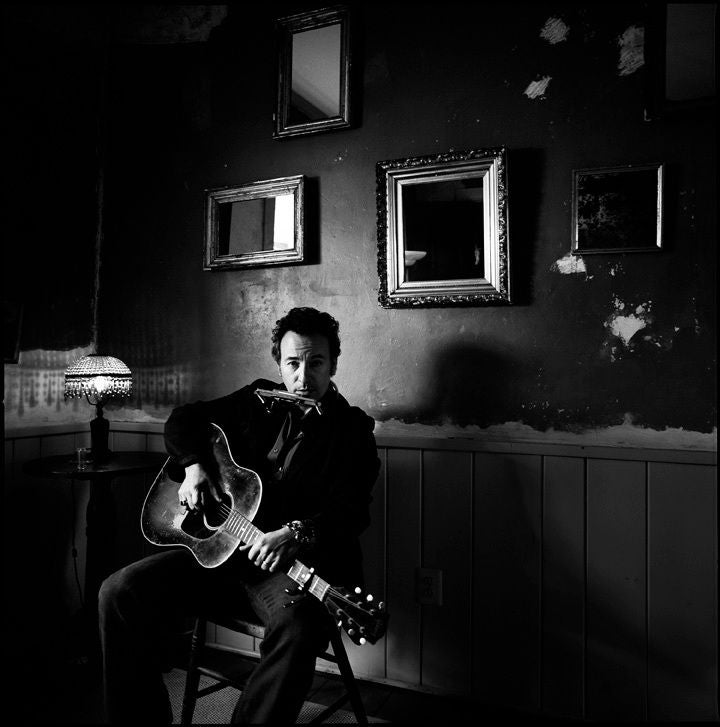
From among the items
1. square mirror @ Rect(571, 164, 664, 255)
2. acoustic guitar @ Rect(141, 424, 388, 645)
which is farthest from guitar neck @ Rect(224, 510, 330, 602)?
square mirror @ Rect(571, 164, 664, 255)

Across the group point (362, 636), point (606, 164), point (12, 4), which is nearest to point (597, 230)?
point (606, 164)

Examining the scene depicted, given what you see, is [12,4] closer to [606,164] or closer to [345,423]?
[345,423]

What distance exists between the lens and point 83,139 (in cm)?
277

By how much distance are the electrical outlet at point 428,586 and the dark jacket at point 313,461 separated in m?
0.46

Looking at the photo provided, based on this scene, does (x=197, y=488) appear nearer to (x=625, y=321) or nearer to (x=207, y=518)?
(x=207, y=518)

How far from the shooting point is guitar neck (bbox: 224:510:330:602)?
1553 mm

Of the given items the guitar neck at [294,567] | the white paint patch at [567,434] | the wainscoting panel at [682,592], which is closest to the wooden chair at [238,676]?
the guitar neck at [294,567]

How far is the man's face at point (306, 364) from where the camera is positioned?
1.91 meters

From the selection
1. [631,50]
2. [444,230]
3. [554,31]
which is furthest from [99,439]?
[631,50]

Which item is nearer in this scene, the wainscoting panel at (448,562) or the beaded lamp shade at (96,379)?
the wainscoting panel at (448,562)

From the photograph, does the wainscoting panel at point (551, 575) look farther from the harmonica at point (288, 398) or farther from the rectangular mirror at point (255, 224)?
the rectangular mirror at point (255, 224)

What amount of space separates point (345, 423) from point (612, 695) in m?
1.22

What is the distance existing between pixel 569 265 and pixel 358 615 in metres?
1.30

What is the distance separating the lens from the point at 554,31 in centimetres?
205
